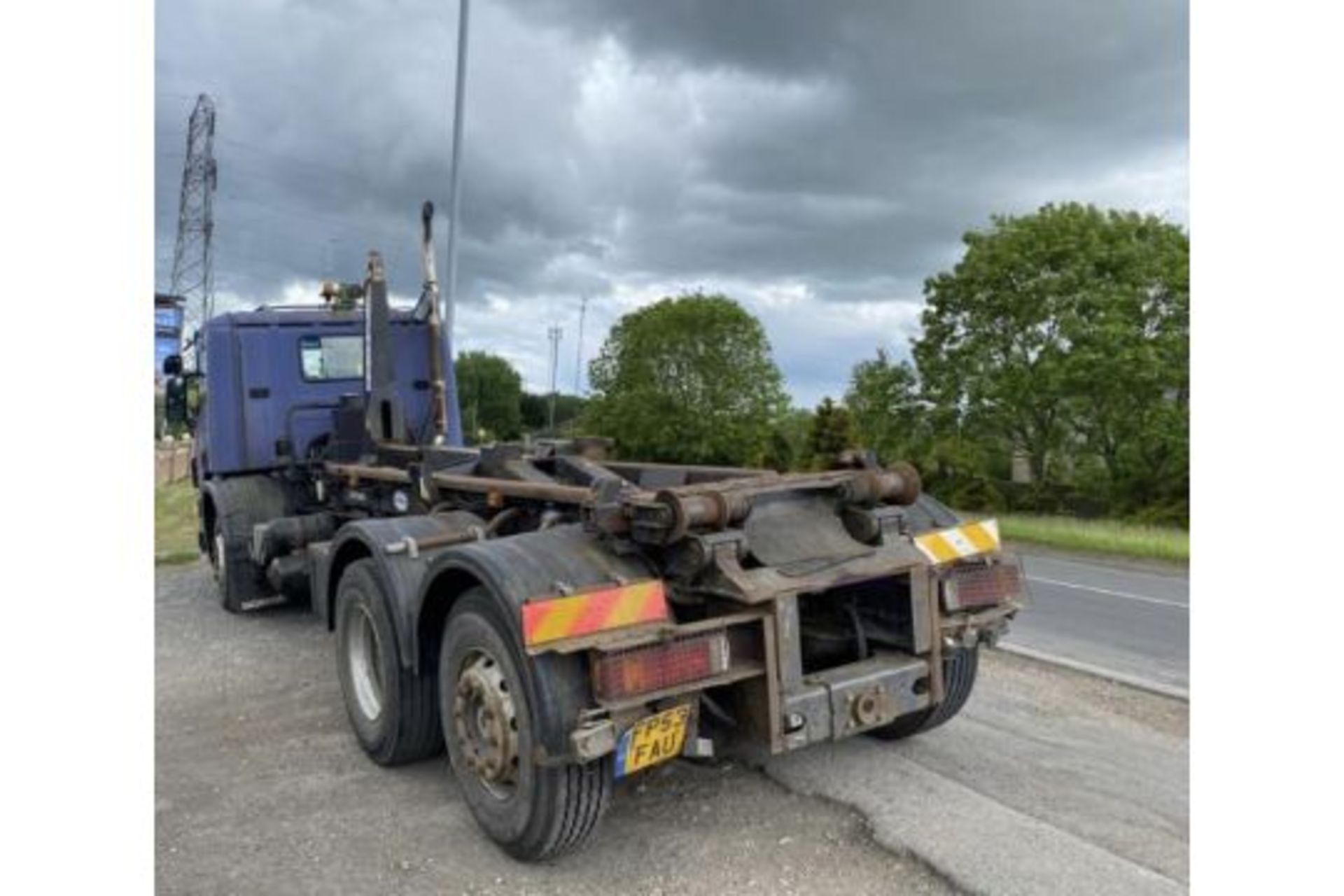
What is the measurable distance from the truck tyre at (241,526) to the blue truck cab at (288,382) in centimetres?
22

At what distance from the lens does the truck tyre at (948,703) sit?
4.97 m

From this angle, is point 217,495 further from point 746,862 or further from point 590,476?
point 746,862

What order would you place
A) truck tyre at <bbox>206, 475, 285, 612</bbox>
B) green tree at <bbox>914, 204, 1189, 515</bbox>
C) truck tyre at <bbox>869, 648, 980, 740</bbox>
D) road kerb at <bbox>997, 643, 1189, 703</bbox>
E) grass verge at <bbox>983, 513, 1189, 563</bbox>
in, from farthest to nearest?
1. green tree at <bbox>914, 204, 1189, 515</bbox>
2. grass verge at <bbox>983, 513, 1189, 563</bbox>
3. truck tyre at <bbox>206, 475, 285, 612</bbox>
4. road kerb at <bbox>997, 643, 1189, 703</bbox>
5. truck tyre at <bbox>869, 648, 980, 740</bbox>

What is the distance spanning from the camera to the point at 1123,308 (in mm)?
28641

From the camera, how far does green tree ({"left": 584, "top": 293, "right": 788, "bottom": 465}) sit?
49844 mm

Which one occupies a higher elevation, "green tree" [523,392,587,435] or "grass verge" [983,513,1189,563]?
"green tree" [523,392,587,435]

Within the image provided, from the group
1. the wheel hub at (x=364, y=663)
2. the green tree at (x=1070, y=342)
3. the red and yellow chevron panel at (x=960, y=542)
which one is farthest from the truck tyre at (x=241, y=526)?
the green tree at (x=1070, y=342)

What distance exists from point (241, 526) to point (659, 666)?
6.28 m

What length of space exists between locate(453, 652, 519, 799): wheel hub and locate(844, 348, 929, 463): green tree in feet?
94.1

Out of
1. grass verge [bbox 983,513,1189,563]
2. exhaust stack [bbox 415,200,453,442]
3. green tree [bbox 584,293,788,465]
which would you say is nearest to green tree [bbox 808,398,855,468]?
grass verge [bbox 983,513,1189,563]

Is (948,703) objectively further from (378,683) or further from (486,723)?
(378,683)

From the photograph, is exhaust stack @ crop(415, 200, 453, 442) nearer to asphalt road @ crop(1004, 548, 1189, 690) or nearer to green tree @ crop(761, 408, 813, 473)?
asphalt road @ crop(1004, 548, 1189, 690)

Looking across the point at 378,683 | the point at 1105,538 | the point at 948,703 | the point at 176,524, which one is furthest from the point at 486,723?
the point at 1105,538
